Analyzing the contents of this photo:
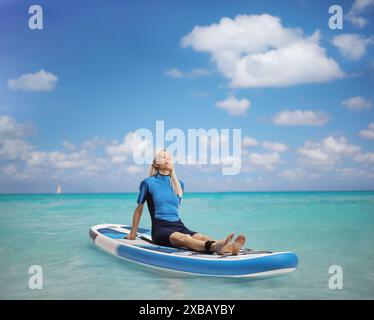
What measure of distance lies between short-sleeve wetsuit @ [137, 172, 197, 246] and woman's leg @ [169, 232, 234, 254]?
0.24 ft

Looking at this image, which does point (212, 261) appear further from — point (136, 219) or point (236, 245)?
point (136, 219)

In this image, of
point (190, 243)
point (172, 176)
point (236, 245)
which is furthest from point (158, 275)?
point (172, 176)

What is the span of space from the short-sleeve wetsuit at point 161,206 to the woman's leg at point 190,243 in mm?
73

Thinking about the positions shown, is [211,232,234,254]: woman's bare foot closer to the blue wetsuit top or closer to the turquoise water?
the turquoise water

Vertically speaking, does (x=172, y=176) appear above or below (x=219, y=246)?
above

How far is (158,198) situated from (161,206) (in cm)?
8

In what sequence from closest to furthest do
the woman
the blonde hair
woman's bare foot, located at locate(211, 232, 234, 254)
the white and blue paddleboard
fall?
the white and blue paddleboard < woman's bare foot, located at locate(211, 232, 234, 254) < the woman < the blonde hair

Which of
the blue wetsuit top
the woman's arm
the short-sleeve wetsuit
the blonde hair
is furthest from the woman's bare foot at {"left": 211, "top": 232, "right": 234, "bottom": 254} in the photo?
the woman's arm

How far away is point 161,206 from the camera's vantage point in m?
3.73

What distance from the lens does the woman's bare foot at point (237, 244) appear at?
323 cm

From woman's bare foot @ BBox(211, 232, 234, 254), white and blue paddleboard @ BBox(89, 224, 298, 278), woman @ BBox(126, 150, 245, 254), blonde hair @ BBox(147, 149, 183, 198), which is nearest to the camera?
white and blue paddleboard @ BBox(89, 224, 298, 278)

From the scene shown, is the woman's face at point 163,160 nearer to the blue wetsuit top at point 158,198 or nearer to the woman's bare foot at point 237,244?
the blue wetsuit top at point 158,198

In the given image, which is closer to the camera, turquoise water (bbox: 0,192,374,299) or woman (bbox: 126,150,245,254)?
turquoise water (bbox: 0,192,374,299)

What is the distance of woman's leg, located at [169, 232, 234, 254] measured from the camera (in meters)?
3.34
